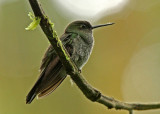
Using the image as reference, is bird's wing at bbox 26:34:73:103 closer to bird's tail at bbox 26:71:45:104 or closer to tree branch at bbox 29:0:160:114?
bird's tail at bbox 26:71:45:104

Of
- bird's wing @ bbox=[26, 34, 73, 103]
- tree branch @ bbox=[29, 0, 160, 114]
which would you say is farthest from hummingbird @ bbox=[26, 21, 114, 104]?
tree branch @ bbox=[29, 0, 160, 114]

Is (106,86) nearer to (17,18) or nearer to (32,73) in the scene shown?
(32,73)

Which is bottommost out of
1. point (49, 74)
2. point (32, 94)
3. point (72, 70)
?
point (49, 74)

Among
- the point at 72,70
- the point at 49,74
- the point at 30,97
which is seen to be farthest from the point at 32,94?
the point at 72,70

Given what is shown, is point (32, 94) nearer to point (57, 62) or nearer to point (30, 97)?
point (30, 97)

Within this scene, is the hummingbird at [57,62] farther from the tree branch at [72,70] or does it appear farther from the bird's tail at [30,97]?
the tree branch at [72,70]

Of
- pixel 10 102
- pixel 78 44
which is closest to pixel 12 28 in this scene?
pixel 10 102

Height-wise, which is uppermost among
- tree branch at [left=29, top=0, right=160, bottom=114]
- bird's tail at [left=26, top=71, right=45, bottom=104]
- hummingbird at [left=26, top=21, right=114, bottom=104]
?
tree branch at [left=29, top=0, right=160, bottom=114]
